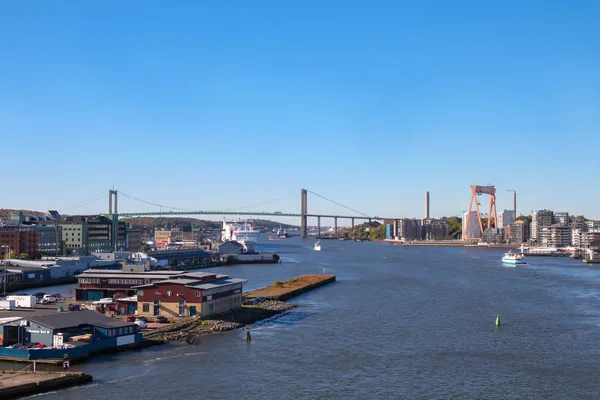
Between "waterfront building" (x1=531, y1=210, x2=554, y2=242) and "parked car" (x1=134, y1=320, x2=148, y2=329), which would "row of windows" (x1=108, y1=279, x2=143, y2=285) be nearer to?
"parked car" (x1=134, y1=320, x2=148, y2=329)

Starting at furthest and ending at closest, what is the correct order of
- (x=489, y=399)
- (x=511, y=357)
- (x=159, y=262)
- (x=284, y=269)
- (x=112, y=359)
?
(x=284, y=269) → (x=159, y=262) → (x=511, y=357) → (x=112, y=359) → (x=489, y=399)

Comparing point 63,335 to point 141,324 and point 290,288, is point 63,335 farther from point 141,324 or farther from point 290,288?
point 290,288

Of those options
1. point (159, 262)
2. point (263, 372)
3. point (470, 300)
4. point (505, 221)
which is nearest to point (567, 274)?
point (470, 300)

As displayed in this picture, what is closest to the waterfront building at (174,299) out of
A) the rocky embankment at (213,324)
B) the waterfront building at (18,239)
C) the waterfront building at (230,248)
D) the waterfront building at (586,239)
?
the rocky embankment at (213,324)

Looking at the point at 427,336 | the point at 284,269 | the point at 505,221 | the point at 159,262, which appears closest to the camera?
the point at 427,336

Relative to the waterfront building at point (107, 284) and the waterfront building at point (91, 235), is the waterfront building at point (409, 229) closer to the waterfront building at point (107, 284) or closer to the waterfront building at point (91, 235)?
the waterfront building at point (91, 235)

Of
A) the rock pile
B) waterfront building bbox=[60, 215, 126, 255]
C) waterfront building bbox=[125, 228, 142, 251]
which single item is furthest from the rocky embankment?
waterfront building bbox=[125, 228, 142, 251]

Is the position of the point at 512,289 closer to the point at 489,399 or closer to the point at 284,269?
the point at 284,269
